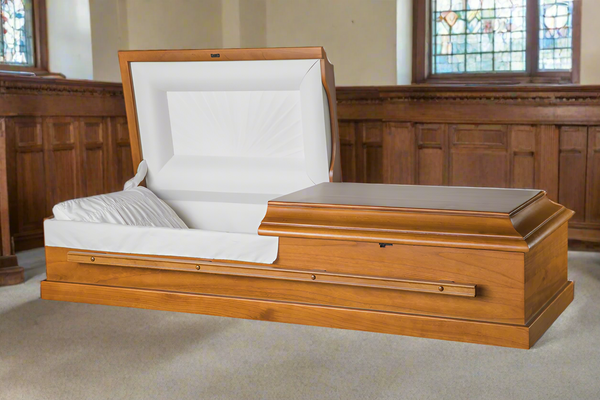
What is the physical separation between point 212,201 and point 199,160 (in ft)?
0.74

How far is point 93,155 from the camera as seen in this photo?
4.82 meters

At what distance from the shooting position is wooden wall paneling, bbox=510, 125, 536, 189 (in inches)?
168

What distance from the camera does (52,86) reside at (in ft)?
14.4

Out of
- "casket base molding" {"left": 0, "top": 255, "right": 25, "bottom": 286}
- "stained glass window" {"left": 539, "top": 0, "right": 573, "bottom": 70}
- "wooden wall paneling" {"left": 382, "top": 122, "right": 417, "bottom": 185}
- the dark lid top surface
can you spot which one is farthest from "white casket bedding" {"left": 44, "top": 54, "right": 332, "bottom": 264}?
"stained glass window" {"left": 539, "top": 0, "right": 573, "bottom": 70}

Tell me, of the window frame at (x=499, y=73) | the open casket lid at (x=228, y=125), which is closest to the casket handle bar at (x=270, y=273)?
the open casket lid at (x=228, y=125)

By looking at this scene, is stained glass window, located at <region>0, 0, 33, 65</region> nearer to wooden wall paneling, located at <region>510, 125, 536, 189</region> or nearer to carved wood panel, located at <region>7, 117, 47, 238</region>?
carved wood panel, located at <region>7, 117, 47, 238</region>

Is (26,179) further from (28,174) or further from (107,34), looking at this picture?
(107,34)

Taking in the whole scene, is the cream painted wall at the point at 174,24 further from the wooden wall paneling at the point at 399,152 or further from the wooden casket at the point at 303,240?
the wooden casket at the point at 303,240

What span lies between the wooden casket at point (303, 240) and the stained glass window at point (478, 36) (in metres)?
3.15

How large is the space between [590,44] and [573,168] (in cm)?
88

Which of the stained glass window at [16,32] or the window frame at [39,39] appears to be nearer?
the stained glass window at [16,32]

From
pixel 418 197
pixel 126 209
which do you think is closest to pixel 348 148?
pixel 126 209

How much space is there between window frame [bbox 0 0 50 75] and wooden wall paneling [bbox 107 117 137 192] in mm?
629

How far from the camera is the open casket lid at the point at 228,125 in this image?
2.98 metres
